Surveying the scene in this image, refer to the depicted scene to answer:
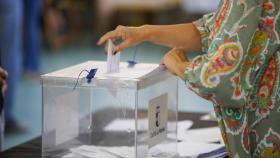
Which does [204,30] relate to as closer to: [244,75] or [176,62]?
[176,62]

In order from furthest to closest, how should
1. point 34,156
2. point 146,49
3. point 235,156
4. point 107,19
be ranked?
point 107,19
point 146,49
point 34,156
point 235,156

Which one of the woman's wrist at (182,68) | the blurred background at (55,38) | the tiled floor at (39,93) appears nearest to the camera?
the woman's wrist at (182,68)

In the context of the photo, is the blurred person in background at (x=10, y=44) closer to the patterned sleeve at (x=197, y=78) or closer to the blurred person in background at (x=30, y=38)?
the blurred person in background at (x=30, y=38)

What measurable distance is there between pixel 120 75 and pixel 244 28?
1.31 feet

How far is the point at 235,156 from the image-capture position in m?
1.75

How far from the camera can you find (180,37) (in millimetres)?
2053

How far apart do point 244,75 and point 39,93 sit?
4338 millimetres

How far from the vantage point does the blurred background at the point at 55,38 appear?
4449 millimetres

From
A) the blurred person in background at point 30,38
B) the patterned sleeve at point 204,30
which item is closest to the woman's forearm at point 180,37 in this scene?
the patterned sleeve at point 204,30

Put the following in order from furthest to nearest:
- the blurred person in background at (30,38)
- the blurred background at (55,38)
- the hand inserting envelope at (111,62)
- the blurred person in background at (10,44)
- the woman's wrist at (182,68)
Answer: the blurred person in background at (30,38), the blurred background at (55,38), the blurred person in background at (10,44), the hand inserting envelope at (111,62), the woman's wrist at (182,68)

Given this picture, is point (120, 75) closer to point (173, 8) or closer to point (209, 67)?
point (209, 67)

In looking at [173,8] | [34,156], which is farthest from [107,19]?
[34,156]

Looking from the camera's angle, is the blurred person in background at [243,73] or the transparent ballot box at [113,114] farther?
the transparent ballot box at [113,114]

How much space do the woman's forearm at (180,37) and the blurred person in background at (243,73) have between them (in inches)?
6.7
